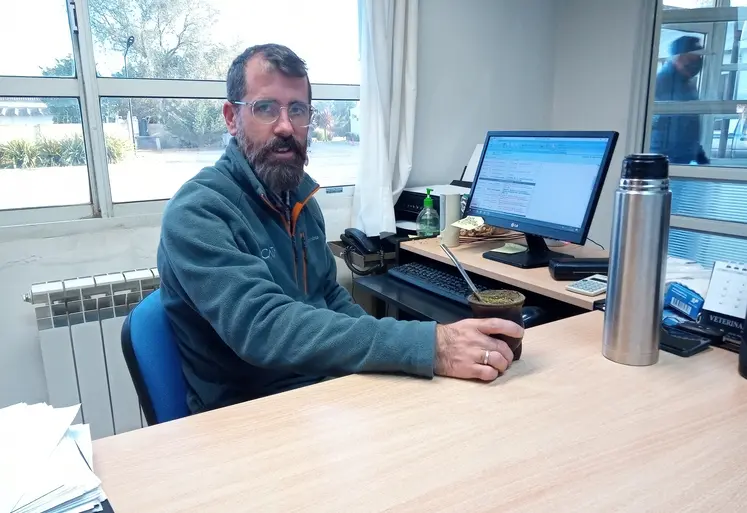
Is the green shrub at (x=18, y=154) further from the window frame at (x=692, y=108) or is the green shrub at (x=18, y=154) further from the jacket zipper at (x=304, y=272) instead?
the window frame at (x=692, y=108)

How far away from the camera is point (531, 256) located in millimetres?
1856

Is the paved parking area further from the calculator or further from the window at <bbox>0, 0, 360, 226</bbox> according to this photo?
the calculator

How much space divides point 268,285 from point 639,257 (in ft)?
2.14

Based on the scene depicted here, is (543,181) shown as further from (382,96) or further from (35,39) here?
(35,39)

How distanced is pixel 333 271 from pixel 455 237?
746 mm

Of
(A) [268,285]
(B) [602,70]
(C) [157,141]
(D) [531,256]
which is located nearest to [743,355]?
(A) [268,285]

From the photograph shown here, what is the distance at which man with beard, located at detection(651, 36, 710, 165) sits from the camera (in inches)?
114

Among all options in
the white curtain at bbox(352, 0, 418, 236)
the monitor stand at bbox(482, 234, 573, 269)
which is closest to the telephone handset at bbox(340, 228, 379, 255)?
the white curtain at bbox(352, 0, 418, 236)

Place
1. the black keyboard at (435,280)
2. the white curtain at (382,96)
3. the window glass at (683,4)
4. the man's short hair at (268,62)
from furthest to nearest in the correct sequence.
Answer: the window glass at (683,4) < the white curtain at (382,96) < the black keyboard at (435,280) < the man's short hair at (268,62)

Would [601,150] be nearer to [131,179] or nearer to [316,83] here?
[316,83]

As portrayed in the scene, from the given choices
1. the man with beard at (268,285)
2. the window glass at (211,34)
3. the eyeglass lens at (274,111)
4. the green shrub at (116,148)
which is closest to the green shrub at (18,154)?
the green shrub at (116,148)

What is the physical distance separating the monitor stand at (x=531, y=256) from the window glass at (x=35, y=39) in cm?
170

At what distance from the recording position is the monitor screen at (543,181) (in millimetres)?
1661

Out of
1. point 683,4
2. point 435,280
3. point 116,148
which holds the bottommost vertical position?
point 435,280
